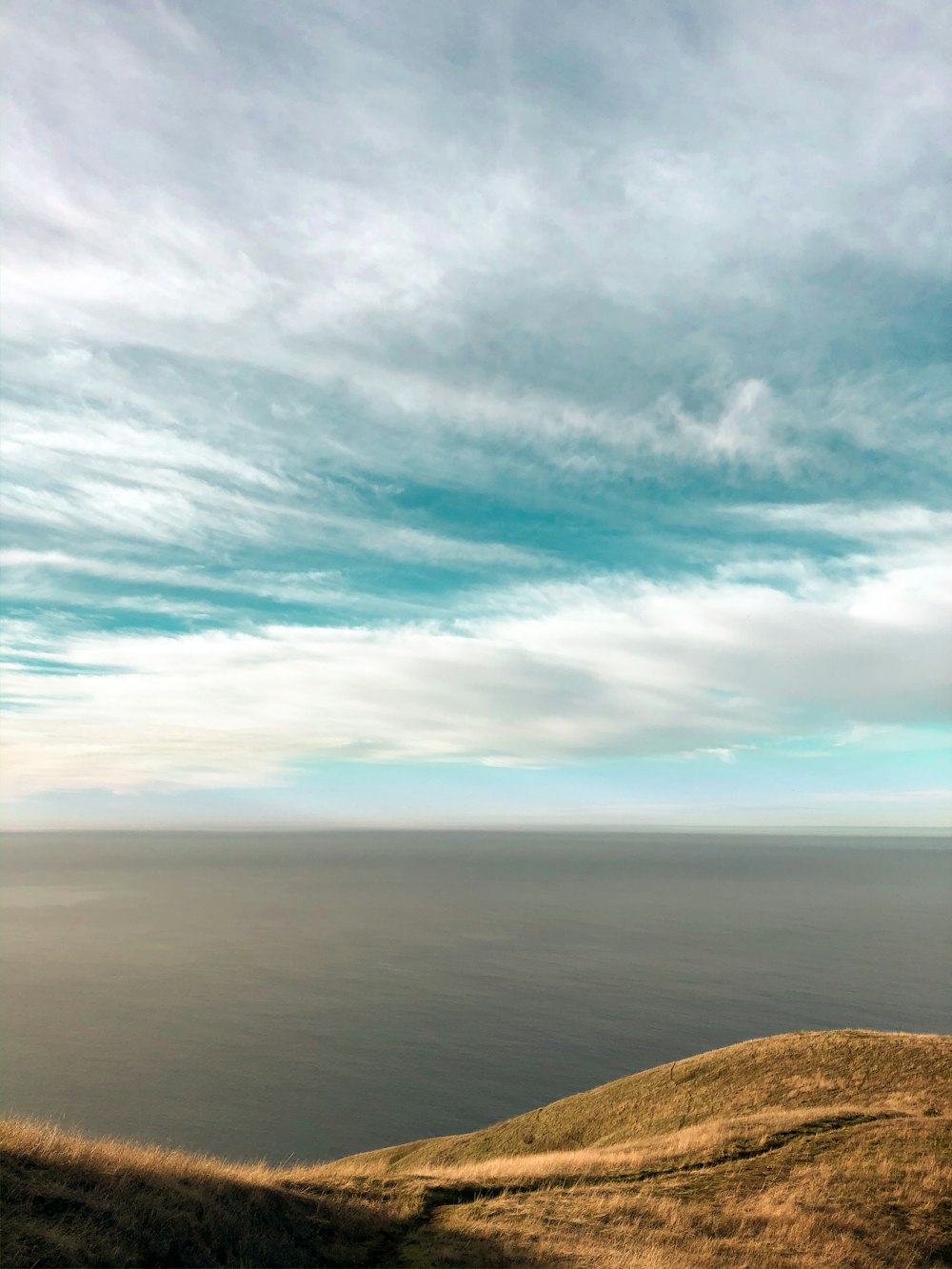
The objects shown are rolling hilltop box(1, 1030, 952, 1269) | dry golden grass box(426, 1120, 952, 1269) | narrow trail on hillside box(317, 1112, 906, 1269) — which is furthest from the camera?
narrow trail on hillside box(317, 1112, 906, 1269)

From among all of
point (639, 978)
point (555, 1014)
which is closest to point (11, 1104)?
point (555, 1014)

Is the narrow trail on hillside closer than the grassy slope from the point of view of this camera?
Yes

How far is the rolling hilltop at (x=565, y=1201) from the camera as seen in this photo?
16.1 meters

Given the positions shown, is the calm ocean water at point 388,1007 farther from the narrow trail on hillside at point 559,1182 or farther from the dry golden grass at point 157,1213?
the dry golden grass at point 157,1213

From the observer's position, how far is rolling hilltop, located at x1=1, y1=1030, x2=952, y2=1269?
16.1 m

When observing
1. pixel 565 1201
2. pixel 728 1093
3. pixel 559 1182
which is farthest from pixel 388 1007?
pixel 565 1201

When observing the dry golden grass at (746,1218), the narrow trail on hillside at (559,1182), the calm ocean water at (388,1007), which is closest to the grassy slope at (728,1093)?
the narrow trail on hillside at (559,1182)

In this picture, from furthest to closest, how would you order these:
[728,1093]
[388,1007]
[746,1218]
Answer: [388,1007] → [728,1093] → [746,1218]

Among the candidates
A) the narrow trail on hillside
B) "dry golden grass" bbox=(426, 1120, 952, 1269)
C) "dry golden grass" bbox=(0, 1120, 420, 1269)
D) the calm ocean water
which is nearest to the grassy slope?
the narrow trail on hillside

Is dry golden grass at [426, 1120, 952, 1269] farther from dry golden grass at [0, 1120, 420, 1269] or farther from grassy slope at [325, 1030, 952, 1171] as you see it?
grassy slope at [325, 1030, 952, 1171]

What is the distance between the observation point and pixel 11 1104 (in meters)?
63.1

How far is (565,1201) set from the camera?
23.5 m

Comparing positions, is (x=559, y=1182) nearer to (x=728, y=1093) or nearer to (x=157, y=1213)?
(x=157, y=1213)

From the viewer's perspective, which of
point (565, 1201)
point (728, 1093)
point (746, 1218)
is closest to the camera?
point (746, 1218)
